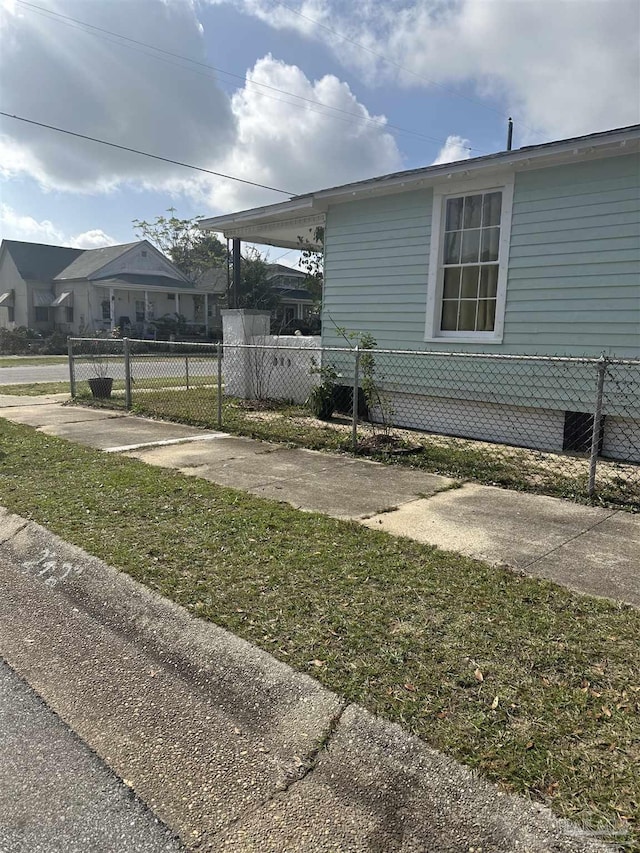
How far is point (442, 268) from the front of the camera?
8.25m

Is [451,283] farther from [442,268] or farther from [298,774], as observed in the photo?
[298,774]

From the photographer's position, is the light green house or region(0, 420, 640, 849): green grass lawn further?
the light green house

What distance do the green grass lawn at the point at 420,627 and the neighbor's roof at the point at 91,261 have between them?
118 ft

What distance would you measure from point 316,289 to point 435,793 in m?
16.5

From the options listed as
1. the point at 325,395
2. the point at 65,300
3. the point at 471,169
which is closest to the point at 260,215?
the point at 325,395

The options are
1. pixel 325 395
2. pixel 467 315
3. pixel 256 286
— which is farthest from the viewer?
pixel 256 286

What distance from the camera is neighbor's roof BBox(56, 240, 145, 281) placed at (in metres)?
37.2

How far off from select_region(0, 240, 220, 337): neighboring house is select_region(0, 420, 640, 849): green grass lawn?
32793 mm

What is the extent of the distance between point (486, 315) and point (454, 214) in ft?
4.90

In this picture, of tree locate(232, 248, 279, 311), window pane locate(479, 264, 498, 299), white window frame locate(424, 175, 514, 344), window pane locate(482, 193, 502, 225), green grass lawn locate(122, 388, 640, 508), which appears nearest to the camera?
green grass lawn locate(122, 388, 640, 508)

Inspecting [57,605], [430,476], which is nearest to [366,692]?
[57,605]

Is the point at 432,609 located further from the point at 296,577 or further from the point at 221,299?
the point at 221,299

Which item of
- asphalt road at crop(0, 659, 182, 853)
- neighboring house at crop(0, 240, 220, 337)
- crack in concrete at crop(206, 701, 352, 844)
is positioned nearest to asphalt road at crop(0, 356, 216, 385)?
neighboring house at crop(0, 240, 220, 337)

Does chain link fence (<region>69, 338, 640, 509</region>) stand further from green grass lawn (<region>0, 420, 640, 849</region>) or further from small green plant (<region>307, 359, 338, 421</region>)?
green grass lawn (<region>0, 420, 640, 849</region>)
